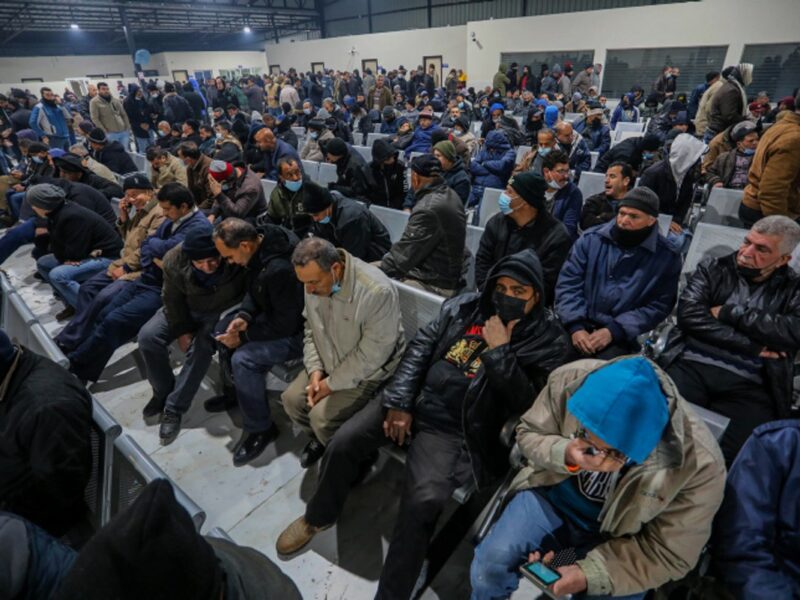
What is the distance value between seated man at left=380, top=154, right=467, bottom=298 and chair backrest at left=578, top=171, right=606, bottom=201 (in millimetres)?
2470

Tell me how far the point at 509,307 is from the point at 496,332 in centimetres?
15

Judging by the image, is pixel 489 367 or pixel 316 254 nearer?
pixel 489 367

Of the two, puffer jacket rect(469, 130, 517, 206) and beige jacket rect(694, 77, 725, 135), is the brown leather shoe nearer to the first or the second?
puffer jacket rect(469, 130, 517, 206)

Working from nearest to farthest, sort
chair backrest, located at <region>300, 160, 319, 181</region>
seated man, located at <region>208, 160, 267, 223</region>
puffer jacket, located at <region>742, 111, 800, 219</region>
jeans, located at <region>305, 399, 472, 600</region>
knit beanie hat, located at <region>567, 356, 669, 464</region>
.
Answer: knit beanie hat, located at <region>567, 356, 669, 464</region> → jeans, located at <region>305, 399, 472, 600</region> → puffer jacket, located at <region>742, 111, 800, 219</region> → seated man, located at <region>208, 160, 267, 223</region> → chair backrest, located at <region>300, 160, 319, 181</region>

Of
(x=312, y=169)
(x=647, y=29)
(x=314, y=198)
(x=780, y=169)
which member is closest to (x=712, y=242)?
(x=780, y=169)

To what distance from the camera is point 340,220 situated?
3742 mm

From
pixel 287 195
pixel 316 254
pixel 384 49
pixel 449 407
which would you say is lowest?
pixel 449 407

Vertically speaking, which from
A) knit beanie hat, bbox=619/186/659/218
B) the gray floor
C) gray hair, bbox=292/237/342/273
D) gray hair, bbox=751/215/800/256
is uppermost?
knit beanie hat, bbox=619/186/659/218

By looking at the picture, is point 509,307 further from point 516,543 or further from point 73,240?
point 73,240

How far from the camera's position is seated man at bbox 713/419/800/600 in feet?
4.91

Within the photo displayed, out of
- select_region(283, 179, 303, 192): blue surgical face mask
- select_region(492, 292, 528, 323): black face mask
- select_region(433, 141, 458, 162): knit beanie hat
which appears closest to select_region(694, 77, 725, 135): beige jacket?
select_region(433, 141, 458, 162): knit beanie hat

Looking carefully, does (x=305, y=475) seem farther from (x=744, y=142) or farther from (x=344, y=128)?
(x=344, y=128)

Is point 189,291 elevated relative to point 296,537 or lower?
elevated

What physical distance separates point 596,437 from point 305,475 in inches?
74.9
